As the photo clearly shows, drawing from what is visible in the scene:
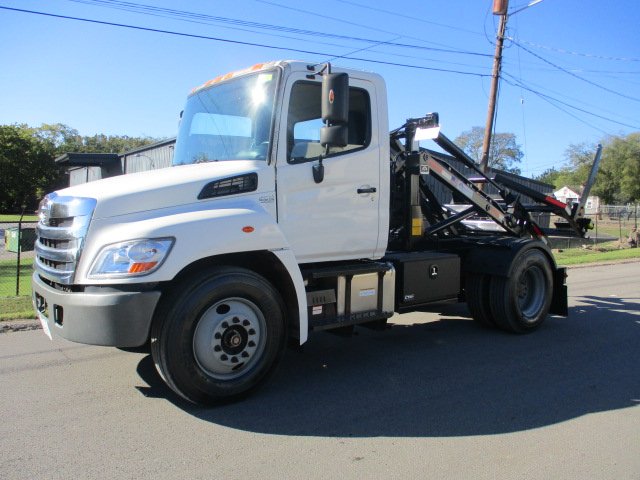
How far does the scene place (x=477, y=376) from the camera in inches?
199

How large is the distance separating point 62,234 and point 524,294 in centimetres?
578

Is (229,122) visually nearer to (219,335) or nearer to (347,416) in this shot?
(219,335)

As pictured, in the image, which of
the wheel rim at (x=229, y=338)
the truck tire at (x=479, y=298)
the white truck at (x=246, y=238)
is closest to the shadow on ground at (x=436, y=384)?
the truck tire at (x=479, y=298)

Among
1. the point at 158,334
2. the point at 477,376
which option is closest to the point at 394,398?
the point at 477,376

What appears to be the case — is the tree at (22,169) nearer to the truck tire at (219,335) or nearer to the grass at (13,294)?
the grass at (13,294)

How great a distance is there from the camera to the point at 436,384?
15.7 feet

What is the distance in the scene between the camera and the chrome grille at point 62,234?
12.9 ft

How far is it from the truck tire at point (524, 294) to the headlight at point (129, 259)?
4501mm

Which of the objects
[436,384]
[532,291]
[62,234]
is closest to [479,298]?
[532,291]

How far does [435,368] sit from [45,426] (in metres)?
3.50

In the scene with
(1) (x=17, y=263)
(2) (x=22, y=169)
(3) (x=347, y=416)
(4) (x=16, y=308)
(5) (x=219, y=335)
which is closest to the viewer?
(3) (x=347, y=416)

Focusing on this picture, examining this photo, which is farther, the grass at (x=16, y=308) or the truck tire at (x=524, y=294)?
the grass at (x=16, y=308)

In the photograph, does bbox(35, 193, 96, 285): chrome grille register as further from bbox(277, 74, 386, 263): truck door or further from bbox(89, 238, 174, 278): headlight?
bbox(277, 74, 386, 263): truck door

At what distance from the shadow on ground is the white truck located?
45cm
